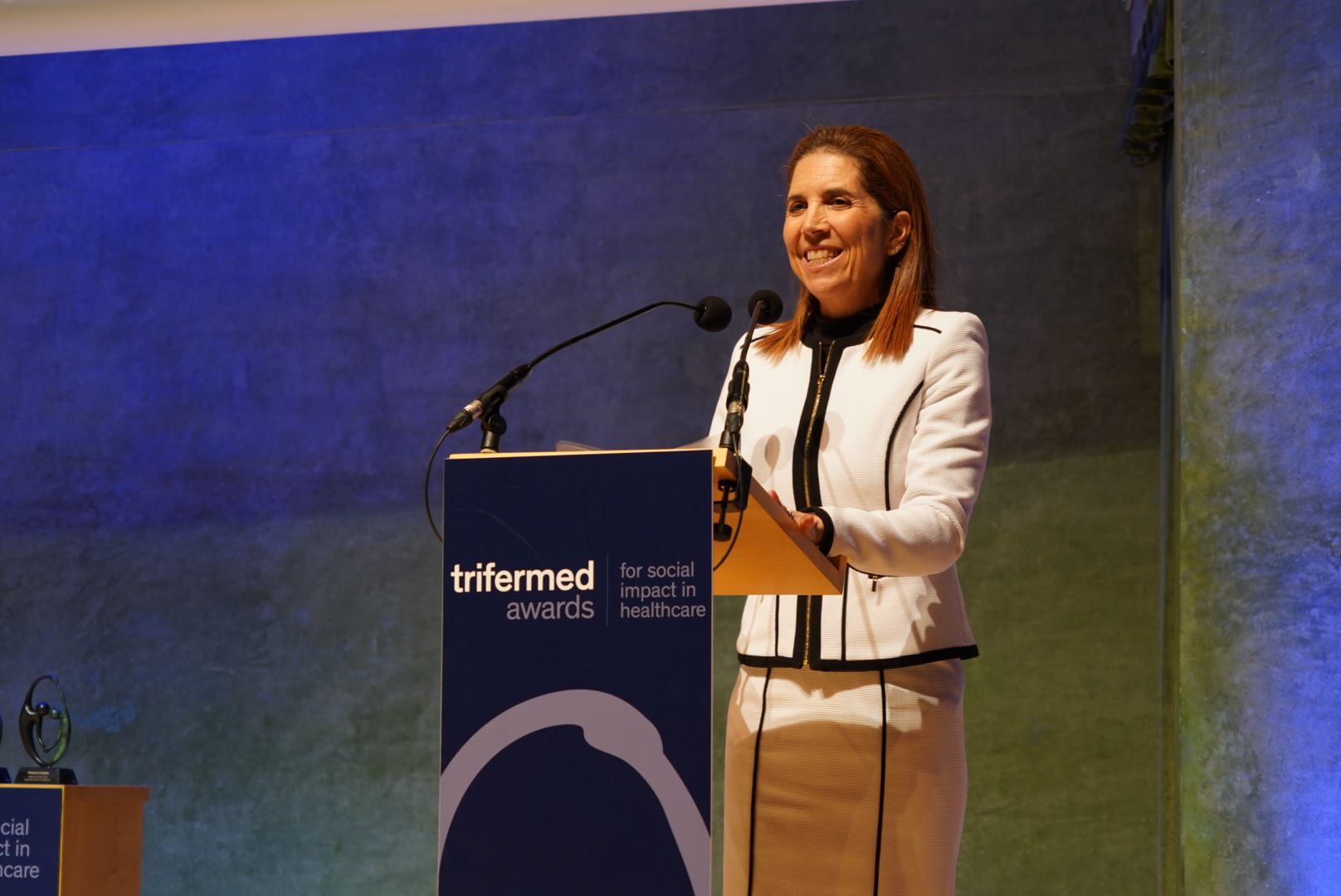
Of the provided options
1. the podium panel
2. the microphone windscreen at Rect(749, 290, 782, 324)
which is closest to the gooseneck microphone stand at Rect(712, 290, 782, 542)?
the microphone windscreen at Rect(749, 290, 782, 324)

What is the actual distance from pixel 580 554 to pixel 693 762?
0.87ft

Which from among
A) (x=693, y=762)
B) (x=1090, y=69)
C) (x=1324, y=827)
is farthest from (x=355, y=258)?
(x=693, y=762)

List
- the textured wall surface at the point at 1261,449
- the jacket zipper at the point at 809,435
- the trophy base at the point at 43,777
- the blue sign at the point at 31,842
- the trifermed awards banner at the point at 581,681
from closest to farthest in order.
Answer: the trifermed awards banner at the point at 581,681 < the jacket zipper at the point at 809,435 < the blue sign at the point at 31,842 < the trophy base at the point at 43,777 < the textured wall surface at the point at 1261,449

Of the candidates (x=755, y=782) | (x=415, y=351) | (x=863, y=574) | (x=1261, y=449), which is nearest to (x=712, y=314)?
(x=863, y=574)

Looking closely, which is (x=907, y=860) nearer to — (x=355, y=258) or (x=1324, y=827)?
(x=1324, y=827)

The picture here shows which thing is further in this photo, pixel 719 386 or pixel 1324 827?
pixel 719 386

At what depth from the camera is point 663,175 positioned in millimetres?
5105

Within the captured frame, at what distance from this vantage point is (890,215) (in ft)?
7.74

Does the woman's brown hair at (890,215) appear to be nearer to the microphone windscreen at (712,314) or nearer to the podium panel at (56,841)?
the microphone windscreen at (712,314)

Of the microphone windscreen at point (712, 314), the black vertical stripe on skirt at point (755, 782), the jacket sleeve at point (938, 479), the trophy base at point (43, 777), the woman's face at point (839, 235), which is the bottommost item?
the trophy base at point (43, 777)

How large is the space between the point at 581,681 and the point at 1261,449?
2173 millimetres

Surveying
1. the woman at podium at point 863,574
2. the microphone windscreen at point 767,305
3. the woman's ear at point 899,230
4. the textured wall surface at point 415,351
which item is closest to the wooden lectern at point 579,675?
the woman at podium at point 863,574

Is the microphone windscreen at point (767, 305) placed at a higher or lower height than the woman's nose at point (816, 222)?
lower

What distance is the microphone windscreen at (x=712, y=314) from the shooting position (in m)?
2.21
